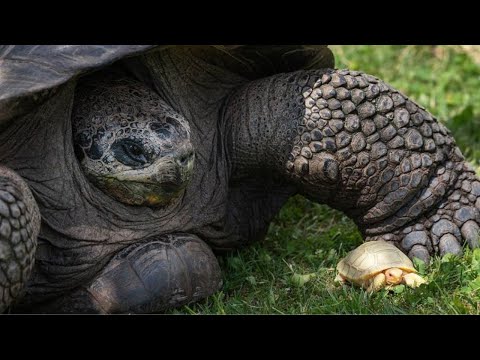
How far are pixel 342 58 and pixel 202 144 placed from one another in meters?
2.92

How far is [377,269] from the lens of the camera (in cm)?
309

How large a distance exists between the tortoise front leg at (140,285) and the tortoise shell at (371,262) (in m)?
0.53

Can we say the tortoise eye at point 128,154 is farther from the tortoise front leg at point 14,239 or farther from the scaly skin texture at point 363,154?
the scaly skin texture at point 363,154

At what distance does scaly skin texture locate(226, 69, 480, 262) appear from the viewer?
324 centimetres

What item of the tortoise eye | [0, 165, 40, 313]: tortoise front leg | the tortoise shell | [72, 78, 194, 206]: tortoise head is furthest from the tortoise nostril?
the tortoise shell

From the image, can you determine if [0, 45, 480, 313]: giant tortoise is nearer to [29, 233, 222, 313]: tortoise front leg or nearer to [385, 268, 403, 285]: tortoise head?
[29, 233, 222, 313]: tortoise front leg

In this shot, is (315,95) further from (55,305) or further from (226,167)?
(55,305)

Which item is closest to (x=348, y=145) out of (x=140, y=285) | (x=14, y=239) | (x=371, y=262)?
(x=371, y=262)

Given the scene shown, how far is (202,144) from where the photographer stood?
3379 mm

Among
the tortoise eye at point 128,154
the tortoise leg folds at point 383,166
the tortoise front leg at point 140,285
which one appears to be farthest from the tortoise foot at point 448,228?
the tortoise eye at point 128,154

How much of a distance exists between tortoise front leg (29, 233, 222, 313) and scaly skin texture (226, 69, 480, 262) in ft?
1.79

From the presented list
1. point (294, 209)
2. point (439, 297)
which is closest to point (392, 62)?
point (294, 209)

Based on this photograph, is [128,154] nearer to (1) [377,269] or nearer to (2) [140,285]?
(2) [140,285]
